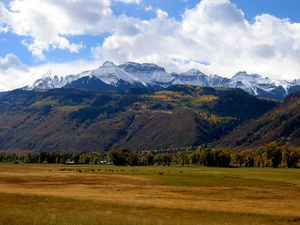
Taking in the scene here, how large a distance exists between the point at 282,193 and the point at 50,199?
51907 mm

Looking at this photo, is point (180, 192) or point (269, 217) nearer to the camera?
point (269, 217)

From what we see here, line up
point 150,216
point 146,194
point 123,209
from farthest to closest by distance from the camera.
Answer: point 146,194 < point 123,209 < point 150,216

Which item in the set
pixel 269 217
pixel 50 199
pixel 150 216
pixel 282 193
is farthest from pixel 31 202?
pixel 282 193

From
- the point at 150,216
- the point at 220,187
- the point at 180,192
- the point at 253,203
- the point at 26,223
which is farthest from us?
the point at 220,187

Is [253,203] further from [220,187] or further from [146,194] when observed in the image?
[220,187]

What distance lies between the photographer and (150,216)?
62.8 m

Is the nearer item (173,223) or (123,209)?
(173,223)

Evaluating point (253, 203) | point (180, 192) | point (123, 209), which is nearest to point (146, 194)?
point (180, 192)

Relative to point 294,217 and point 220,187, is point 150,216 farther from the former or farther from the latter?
point 220,187

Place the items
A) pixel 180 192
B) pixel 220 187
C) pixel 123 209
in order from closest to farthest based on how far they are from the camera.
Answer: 1. pixel 123 209
2. pixel 180 192
3. pixel 220 187

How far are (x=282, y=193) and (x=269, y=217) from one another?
41.6 m

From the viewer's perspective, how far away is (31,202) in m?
74.6

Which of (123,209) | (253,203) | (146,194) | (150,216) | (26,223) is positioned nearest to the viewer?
(26,223)

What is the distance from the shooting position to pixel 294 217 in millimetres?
65750
